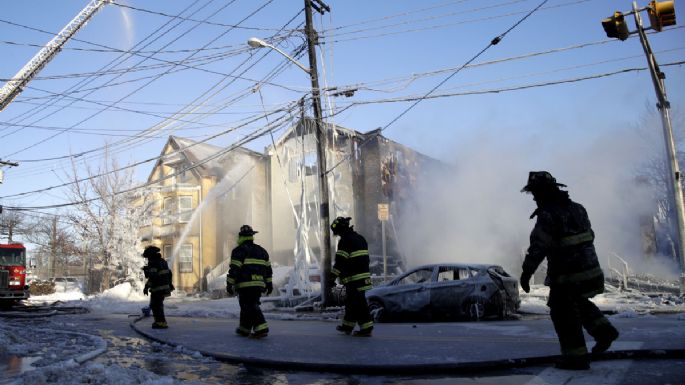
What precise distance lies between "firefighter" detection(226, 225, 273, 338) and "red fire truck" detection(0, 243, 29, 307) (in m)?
16.8

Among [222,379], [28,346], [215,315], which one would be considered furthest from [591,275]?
[215,315]

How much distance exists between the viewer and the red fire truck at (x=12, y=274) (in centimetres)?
2006

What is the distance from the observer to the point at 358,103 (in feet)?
48.0

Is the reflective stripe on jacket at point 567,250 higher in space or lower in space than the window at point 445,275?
higher

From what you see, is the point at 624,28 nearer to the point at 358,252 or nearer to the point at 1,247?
the point at 358,252

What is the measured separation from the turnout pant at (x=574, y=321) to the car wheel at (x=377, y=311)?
7.04 m

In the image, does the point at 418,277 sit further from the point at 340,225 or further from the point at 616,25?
the point at 616,25

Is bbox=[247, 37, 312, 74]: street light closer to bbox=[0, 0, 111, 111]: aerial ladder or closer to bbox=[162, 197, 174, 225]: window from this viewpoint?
bbox=[0, 0, 111, 111]: aerial ladder

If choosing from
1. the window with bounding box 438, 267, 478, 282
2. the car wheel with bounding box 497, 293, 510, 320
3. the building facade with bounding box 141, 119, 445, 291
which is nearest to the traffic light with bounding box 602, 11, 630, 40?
the window with bounding box 438, 267, 478, 282

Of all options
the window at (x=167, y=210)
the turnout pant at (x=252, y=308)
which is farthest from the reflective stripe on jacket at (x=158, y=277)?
the window at (x=167, y=210)

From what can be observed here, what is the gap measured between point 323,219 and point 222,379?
360 inches

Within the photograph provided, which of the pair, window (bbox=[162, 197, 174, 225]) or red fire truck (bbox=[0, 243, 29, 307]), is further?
window (bbox=[162, 197, 174, 225])

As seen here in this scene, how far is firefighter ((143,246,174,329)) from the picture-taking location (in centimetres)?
940

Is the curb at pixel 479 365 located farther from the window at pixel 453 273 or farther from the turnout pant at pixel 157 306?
the window at pixel 453 273
